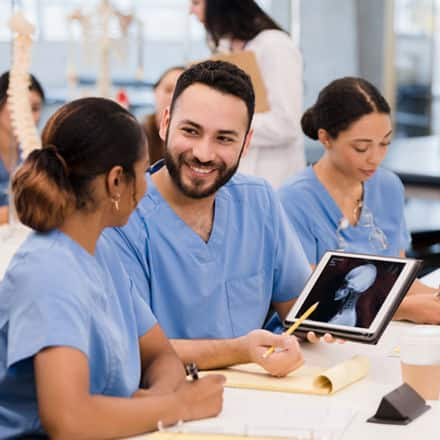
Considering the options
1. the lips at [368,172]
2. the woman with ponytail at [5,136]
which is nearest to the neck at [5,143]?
the woman with ponytail at [5,136]

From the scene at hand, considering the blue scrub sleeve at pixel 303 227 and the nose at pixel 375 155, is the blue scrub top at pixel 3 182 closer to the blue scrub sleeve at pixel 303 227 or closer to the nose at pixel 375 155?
the blue scrub sleeve at pixel 303 227

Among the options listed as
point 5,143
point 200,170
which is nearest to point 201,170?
point 200,170

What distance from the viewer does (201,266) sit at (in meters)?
1.92

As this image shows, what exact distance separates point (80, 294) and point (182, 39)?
5835mm

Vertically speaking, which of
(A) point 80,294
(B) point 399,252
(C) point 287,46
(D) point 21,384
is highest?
(C) point 287,46

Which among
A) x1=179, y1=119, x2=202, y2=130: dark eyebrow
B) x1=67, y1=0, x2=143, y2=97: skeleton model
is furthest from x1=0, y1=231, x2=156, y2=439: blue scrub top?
x1=67, y1=0, x2=143, y2=97: skeleton model

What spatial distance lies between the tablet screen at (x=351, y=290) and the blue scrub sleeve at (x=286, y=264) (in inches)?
8.2

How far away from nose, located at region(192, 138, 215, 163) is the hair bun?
2.27ft

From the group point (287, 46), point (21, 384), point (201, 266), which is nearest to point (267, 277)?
point (201, 266)

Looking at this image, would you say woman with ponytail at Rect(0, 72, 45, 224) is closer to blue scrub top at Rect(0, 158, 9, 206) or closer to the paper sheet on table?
blue scrub top at Rect(0, 158, 9, 206)

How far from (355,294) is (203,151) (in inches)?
16.4

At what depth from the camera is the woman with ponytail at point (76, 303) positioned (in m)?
1.32

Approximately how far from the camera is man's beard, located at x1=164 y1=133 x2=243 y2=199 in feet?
6.31

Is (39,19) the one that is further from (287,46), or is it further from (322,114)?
(322,114)
